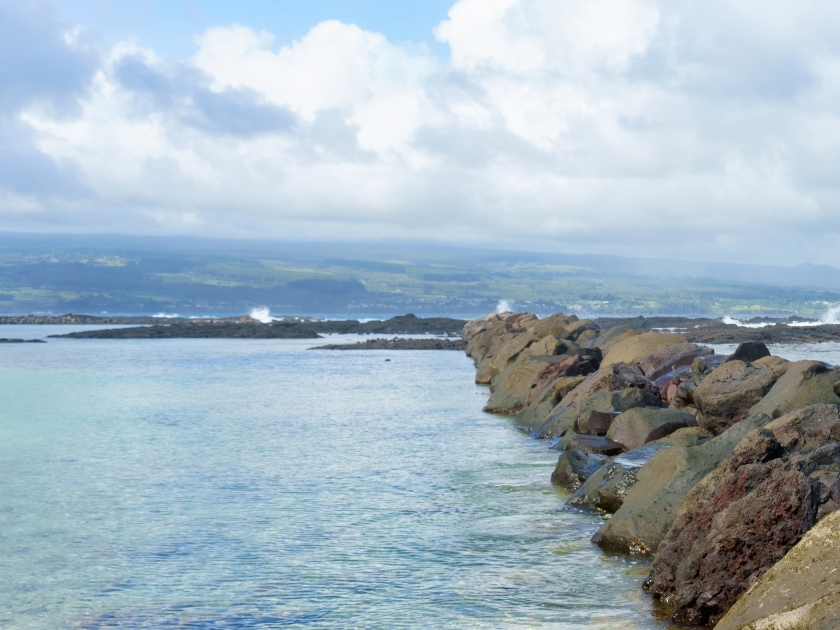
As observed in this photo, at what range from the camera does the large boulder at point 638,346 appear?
2648 centimetres

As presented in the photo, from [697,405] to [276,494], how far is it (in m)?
7.36

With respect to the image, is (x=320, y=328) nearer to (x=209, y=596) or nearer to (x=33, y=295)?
(x=209, y=596)

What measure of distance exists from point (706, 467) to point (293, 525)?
213 inches

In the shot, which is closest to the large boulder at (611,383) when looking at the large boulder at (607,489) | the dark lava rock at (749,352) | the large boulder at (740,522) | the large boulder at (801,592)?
the dark lava rock at (749,352)

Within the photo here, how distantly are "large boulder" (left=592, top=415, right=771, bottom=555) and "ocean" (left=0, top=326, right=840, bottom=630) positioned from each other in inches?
12.8

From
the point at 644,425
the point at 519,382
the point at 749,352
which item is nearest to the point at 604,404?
the point at 644,425

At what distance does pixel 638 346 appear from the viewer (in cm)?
2705

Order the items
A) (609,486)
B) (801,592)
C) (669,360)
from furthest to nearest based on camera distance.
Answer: (669,360), (609,486), (801,592)

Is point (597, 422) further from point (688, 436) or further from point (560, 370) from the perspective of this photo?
point (560, 370)

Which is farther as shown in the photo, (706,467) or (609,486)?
(609,486)

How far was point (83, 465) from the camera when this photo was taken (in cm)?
1825

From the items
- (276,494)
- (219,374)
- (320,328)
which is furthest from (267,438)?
(320,328)

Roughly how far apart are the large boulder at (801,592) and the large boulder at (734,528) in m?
1.10

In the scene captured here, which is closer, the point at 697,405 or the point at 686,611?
the point at 686,611
